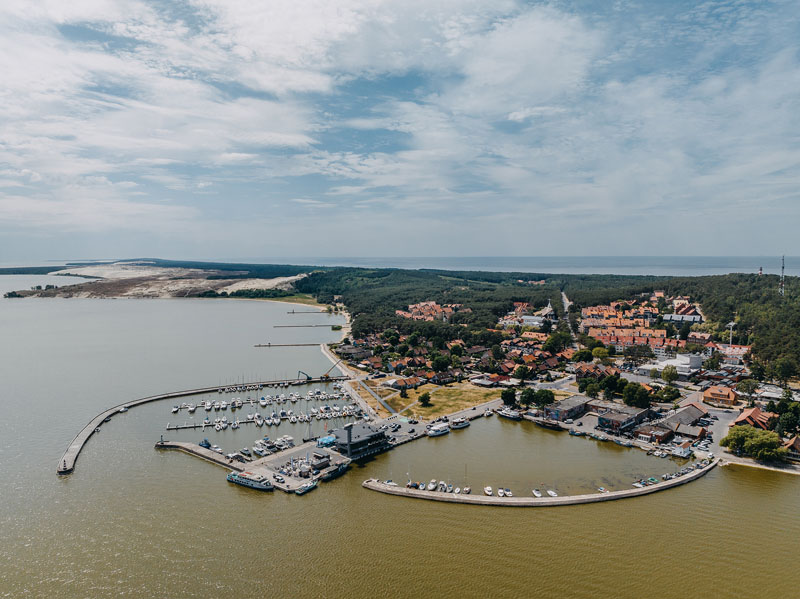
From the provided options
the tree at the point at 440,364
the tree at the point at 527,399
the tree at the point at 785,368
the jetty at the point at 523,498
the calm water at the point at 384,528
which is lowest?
the calm water at the point at 384,528

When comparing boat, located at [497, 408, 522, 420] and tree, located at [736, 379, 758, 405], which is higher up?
tree, located at [736, 379, 758, 405]

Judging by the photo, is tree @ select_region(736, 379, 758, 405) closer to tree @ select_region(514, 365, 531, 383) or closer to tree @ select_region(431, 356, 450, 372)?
tree @ select_region(514, 365, 531, 383)

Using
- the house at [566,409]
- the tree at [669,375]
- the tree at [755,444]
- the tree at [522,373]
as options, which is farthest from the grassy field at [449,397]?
the tree at [755,444]

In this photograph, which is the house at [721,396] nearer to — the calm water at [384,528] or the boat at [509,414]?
the calm water at [384,528]

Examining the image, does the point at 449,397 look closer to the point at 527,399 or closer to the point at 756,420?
the point at 527,399

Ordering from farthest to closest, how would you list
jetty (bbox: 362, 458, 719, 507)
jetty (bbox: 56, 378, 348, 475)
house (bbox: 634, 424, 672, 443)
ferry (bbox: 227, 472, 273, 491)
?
1. house (bbox: 634, 424, 672, 443)
2. jetty (bbox: 56, 378, 348, 475)
3. ferry (bbox: 227, 472, 273, 491)
4. jetty (bbox: 362, 458, 719, 507)

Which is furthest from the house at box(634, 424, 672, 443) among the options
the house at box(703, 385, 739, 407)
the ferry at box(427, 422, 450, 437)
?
the ferry at box(427, 422, 450, 437)
